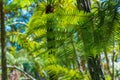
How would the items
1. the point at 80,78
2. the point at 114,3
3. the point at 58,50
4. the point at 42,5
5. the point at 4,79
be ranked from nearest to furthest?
1. the point at 114,3
2. the point at 58,50
3. the point at 80,78
4. the point at 4,79
5. the point at 42,5

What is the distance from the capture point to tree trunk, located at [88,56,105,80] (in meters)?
1.90

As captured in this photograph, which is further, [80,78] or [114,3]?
[80,78]

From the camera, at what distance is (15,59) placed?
8047mm

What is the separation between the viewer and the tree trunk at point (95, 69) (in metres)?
1.90

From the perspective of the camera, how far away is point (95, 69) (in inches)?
75.6

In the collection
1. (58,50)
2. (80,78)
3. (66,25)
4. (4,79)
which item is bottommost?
(4,79)

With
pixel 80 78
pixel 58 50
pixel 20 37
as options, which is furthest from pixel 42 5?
pixel 58 50

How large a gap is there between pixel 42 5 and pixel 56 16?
2779mm

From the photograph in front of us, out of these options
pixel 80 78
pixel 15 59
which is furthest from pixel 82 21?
pixel 15 59

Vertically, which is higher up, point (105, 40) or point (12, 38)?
point (105, 40)

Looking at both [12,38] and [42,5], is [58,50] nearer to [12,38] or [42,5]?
[42,5]

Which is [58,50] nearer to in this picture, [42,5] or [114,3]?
[114,3]

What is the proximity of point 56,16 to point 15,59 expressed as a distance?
6.89 metres

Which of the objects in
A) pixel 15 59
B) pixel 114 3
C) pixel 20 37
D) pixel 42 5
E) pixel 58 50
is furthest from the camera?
pixel 15 59
